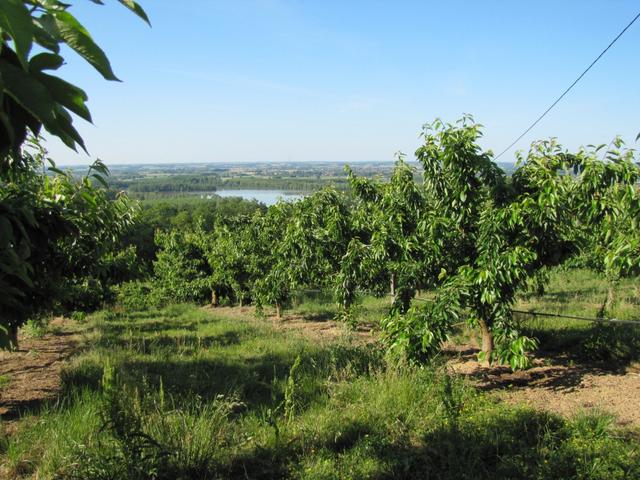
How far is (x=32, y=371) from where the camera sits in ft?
23.2

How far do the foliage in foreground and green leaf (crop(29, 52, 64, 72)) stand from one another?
2.97 meters

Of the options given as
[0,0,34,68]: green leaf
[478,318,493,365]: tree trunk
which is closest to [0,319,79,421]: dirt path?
[0,0,34,68]: green leaf

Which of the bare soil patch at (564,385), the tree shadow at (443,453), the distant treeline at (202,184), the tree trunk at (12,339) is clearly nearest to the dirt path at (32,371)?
the tree trunk at (12,339)

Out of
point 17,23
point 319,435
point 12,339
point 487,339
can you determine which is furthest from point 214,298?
point 17,23

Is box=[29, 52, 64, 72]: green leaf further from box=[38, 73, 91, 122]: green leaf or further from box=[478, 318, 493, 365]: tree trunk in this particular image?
box=[478, 318, 493, 365]: tree trunk

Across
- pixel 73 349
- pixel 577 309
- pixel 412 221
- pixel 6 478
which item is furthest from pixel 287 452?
pixel 577 309

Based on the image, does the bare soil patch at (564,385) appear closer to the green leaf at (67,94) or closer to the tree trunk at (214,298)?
the green leaf at (67,94)

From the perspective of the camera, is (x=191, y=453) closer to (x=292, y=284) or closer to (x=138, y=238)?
(x=292, y=284)

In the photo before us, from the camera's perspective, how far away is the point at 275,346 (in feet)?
28.0

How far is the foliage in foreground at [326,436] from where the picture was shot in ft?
10.9

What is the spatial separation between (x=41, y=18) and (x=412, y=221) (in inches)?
260

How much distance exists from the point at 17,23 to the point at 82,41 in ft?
0.42

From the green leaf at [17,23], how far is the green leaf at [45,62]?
12 cm

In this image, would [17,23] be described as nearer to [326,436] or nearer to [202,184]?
[326,436]
